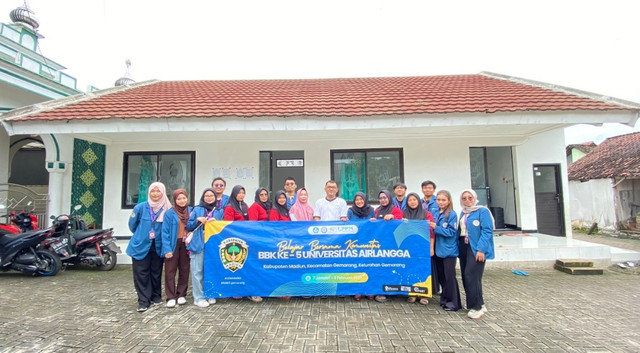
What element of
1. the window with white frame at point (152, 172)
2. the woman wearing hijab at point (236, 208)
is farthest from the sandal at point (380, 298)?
the window with white frame at point (152, 172)

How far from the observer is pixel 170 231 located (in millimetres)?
3627

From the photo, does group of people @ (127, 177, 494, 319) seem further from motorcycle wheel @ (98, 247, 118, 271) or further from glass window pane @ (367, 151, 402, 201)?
glass window pane @ (367, 151, 402, 201)

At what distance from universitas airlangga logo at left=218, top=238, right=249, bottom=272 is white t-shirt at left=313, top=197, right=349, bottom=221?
3.80 feet

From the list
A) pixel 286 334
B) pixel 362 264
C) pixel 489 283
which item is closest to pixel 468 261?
pixel 362 264

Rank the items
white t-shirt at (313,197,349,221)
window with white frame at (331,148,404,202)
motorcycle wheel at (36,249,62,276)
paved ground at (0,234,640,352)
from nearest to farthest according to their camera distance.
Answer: paved ground at (0,234,640,352)
white t-shirt at (313,197,349,221)
motorcycle wheel at (36,249,62,276)
window with white frame at (331,148,404,202)

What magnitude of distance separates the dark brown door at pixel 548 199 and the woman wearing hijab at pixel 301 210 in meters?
6.33

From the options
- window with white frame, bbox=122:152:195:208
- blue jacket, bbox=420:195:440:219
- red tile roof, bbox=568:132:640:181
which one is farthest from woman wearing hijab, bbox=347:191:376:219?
red tile roof, bbox=568:132:640:181

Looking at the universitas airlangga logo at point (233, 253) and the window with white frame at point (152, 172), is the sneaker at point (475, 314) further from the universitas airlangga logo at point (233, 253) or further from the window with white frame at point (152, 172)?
the window with white frame at point (152, 172)

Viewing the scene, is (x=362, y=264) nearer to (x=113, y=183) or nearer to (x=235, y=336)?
(x=235, y=336)

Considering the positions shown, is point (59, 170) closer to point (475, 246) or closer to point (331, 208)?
point (331, 208)

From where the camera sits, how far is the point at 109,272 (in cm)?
541

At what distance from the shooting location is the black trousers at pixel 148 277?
365 centimetres

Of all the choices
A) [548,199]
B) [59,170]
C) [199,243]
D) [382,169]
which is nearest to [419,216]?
[199,243]

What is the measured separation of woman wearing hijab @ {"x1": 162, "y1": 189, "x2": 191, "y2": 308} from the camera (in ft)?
11.9
